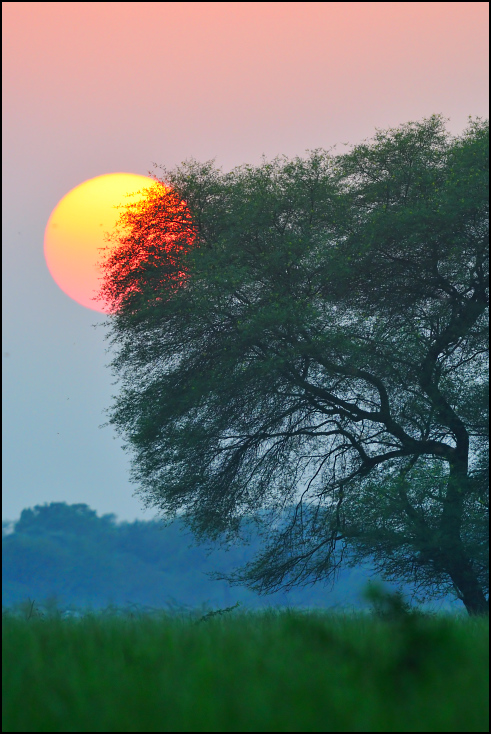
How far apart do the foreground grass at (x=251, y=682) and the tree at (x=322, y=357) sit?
12961 millimetres

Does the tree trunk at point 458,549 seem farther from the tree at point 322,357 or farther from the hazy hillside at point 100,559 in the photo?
the hazy hillside at point 100,559

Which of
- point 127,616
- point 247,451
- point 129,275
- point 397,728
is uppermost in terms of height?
point 129,275

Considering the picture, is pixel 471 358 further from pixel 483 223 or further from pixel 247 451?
pixel 247 451

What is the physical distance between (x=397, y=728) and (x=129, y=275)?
2009cm

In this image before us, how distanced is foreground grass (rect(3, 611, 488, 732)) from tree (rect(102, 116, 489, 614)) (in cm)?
1296

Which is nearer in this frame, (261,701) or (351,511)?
(261,701)

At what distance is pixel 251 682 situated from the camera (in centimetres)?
491

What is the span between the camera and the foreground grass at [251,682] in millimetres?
4387

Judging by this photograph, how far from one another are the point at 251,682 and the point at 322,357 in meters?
15.7

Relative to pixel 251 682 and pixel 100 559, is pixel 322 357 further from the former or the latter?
pixel 100 559

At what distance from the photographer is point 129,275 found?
75.7 feet

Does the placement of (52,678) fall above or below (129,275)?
below

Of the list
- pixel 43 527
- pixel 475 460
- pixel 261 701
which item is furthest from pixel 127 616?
pixel 43 527

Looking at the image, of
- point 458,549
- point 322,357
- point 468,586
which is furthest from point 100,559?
point 458,549
